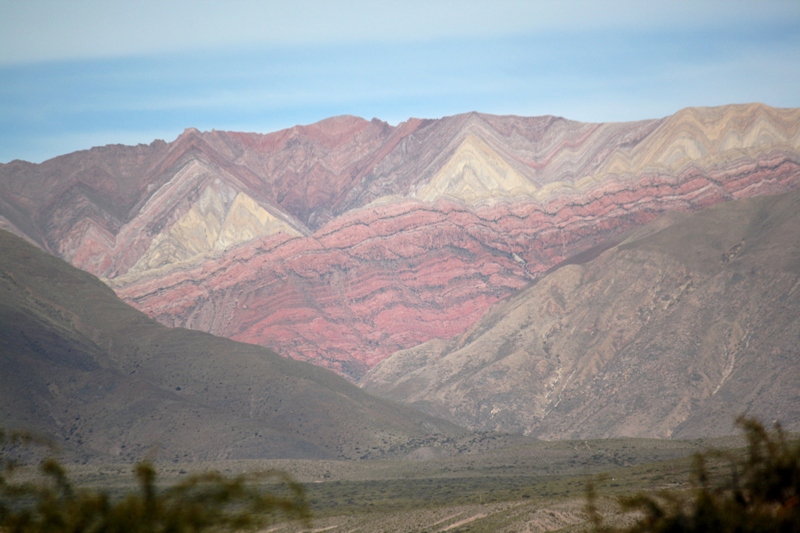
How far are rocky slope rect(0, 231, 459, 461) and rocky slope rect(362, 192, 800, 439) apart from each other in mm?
20252

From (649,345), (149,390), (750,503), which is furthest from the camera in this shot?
(649,345)

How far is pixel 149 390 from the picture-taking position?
127938mm

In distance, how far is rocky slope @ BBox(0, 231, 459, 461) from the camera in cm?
11725

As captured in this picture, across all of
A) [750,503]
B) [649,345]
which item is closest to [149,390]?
[649,345]

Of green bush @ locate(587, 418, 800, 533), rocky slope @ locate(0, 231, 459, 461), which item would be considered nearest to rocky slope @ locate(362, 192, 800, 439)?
rocky slope @ locate(0, 231, 459, 461)

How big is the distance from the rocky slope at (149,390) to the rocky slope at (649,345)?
20.3 meters

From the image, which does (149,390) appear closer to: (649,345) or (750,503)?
(649,345)

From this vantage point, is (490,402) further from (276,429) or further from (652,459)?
(652,459)

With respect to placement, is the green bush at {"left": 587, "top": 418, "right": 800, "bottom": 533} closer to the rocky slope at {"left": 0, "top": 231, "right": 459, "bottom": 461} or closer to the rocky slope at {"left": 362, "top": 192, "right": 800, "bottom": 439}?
the rocky slope at {"left": 0, "top": 231, "right": 459, "bottom": 461}

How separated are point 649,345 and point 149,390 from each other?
72.6 metres

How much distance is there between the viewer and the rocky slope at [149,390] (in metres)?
117

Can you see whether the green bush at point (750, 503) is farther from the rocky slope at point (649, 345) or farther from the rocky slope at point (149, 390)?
the rocky slope at point (649, 345)

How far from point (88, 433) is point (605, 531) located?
10241 cm

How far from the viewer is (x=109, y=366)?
135 meters
